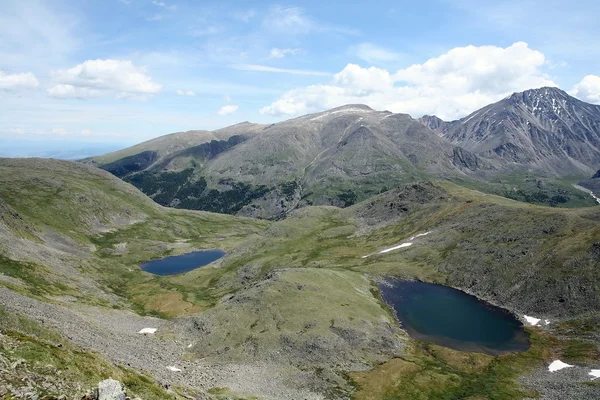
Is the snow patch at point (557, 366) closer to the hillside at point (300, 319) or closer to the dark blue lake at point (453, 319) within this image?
the hillside at point (300, 319)

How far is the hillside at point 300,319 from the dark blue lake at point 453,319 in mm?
4945

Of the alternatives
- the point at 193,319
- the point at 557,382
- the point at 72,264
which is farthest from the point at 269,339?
the point at 72,264

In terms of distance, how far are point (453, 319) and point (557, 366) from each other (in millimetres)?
33840

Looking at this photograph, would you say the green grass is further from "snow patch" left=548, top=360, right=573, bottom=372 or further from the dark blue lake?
"snow patch" left=548, top=360, right=573, bottom=372

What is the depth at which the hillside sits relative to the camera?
70.9m

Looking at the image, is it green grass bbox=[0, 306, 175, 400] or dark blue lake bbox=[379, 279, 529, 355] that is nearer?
green grass bbox=[0, 306, 175, 400]

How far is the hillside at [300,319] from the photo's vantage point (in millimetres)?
70875

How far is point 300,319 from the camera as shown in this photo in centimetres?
10362

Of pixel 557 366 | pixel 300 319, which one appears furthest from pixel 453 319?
pixel 300 319

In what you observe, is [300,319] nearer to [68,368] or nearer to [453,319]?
[453,319]

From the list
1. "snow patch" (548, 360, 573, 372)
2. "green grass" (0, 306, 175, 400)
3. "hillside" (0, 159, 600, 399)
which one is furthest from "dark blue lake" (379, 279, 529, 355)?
"green grass" (0, 306, 175, 400)

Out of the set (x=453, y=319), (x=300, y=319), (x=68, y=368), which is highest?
(x=68, y=368)

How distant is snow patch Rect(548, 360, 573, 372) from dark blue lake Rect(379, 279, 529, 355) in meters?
9.63

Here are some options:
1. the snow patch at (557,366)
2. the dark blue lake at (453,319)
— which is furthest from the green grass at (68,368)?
the snow patch at (557,366)
